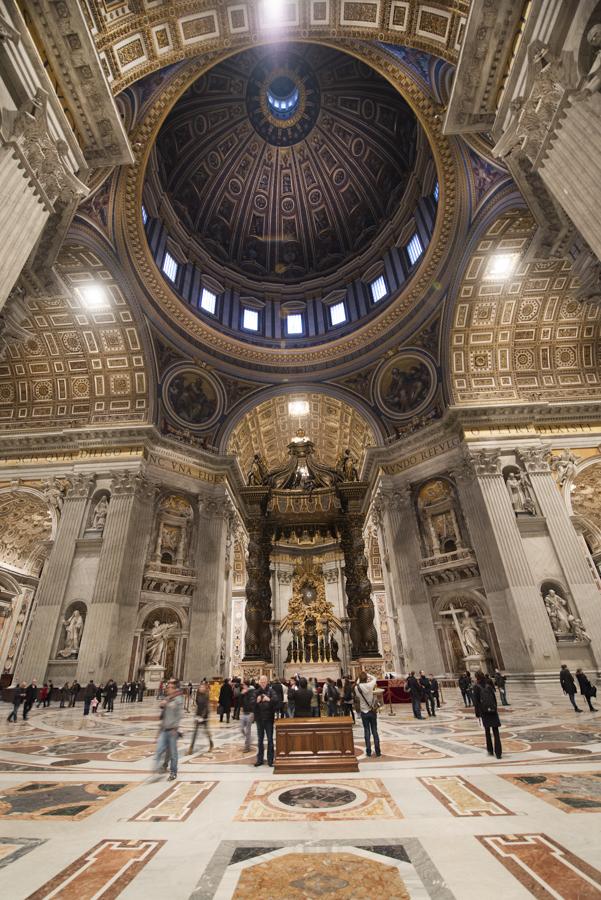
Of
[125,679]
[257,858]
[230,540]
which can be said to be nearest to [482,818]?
[257,858]

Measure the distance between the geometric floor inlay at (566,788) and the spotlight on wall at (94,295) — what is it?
2105cm

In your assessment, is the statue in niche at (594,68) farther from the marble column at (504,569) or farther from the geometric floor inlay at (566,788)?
the marble column at (504,569)

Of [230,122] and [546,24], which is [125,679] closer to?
[546,24]

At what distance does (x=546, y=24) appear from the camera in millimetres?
7461

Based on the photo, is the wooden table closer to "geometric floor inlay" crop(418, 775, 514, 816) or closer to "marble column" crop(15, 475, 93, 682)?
"geometric floor inlay" crop(418, 775, 514, 816)

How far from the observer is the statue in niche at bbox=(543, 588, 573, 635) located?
1495 cm

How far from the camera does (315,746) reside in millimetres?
5109

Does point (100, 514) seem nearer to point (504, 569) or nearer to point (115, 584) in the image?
point (115, 584)

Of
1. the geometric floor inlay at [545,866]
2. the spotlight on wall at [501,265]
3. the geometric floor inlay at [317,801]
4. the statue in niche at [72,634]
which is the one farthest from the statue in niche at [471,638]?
the geometric floor inlay at [545,866]

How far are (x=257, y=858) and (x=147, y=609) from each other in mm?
16804

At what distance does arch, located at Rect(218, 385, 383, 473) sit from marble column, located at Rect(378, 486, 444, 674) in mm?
3900

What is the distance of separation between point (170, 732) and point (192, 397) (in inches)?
763

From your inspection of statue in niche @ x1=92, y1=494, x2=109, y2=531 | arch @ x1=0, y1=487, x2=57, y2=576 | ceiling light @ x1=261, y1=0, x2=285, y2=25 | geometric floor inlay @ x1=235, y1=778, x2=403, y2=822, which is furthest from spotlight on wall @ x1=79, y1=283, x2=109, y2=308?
geometric floor inlay @ x1=235, y1=778, x2=403, y2=822

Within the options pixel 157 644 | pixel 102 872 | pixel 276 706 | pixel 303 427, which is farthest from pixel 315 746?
pixel 303 427
